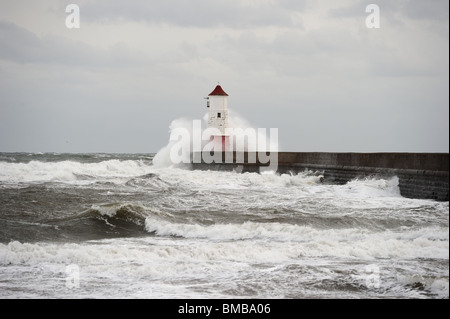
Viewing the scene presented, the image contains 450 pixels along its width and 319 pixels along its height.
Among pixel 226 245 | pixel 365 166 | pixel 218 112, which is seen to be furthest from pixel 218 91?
pixel 226 245

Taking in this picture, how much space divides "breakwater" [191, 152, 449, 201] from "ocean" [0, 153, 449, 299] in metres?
0.46

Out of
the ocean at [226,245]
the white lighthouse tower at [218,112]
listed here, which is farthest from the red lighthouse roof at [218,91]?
the ocean at [226,245]

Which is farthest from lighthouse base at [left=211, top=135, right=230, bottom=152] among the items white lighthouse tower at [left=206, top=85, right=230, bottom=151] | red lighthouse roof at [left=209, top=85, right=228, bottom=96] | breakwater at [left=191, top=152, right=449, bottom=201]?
red lighthouse roof at [left=209, top=85, right=228, bottom=96]

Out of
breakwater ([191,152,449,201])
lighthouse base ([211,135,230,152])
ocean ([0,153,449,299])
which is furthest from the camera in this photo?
lighthouse base ([211,135,230,152])

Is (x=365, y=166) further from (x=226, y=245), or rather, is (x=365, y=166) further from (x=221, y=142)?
(x=221, y=142)

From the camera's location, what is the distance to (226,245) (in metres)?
8.20

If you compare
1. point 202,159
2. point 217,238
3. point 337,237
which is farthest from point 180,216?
point 202,159

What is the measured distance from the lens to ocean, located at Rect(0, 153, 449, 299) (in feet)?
20.3

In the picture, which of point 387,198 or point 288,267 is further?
point 387,198

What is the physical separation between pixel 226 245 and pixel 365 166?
10526 millimetres

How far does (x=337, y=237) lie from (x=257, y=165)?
1524cm

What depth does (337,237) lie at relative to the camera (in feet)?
30.3

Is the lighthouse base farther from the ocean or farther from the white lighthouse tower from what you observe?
the ocean

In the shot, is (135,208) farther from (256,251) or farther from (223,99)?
(223,99)
